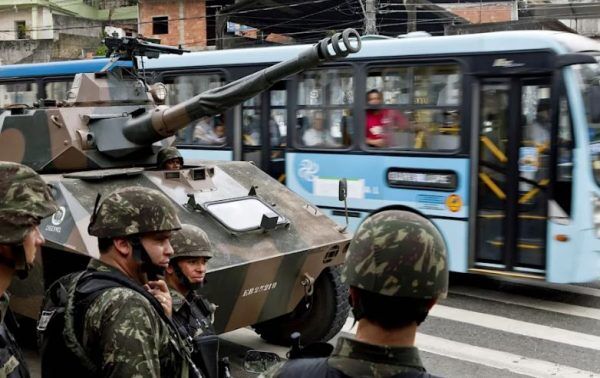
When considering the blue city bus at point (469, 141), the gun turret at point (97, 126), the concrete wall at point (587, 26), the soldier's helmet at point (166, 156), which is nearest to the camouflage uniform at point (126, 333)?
the gun turret at point (97, 126)

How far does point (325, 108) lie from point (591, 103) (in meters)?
3.20

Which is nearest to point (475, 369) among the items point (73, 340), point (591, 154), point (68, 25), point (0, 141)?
point (591, 154)

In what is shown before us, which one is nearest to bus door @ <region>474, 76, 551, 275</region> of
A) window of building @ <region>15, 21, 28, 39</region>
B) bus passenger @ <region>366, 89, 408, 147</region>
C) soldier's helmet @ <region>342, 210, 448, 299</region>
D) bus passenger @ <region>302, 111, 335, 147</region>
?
bus passenger @ <region>366, 89, 408, 147</region>

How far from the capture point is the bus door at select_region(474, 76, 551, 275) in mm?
7801

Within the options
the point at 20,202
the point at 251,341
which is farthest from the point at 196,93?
the point at 20,202

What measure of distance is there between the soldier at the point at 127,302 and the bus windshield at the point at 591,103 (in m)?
5.94

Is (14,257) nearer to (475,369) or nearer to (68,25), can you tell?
(475,369)

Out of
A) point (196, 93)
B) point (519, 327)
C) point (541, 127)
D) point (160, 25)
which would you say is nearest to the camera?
point (519, 327)

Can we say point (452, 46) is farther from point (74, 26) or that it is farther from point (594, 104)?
point (74, 26)

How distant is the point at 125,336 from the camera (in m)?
2.45

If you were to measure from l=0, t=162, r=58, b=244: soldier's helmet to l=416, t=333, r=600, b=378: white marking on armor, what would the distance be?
14.8ft

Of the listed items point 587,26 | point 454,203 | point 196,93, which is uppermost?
point 587,26

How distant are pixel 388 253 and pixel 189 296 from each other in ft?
7.71

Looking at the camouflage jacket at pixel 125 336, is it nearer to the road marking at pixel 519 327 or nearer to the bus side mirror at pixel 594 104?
the road marking at pixel 519 327
